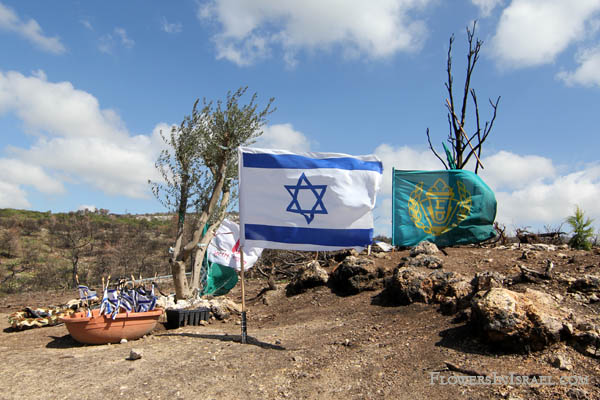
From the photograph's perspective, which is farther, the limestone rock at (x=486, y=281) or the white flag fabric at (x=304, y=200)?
the white flag fabric at (x=304, y=200)

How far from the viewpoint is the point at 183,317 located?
844cm

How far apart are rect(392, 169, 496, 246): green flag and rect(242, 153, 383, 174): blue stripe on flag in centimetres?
233

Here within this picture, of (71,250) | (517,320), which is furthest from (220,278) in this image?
(71,250)

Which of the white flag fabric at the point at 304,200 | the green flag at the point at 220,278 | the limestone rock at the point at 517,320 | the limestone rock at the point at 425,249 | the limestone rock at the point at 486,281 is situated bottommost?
the green flag at the point at 220,278

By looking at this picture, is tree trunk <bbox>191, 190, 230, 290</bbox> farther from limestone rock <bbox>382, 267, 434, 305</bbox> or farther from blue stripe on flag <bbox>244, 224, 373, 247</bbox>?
limestone rock <bbox>382, 267, 434, 305</bbox>

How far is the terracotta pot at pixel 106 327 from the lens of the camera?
6859 mm

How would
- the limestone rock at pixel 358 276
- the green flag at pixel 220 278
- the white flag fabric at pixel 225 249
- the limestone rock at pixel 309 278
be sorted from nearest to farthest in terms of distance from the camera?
the limestone rock at pixel 358 276
the limestone rock at pixel 309 278
the white flag fabric at pixel 225 249
the green flag at pixel 220 278

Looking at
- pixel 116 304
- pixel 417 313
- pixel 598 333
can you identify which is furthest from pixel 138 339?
pixel 598 333

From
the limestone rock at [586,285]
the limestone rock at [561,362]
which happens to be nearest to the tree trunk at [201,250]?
the limestone rock at [586,285]

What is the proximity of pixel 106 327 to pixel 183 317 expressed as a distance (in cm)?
176

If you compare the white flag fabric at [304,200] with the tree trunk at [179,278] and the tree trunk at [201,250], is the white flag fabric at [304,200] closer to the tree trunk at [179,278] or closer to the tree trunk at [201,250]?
the tree trunk at [179,278]

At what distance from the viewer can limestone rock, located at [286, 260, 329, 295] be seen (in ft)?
33.1

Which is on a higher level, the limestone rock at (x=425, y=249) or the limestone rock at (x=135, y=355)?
the limestone rock at (x=425, y=249)

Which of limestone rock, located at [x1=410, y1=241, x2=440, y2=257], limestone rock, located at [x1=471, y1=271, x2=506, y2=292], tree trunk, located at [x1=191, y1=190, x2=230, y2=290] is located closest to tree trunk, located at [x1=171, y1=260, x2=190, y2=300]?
tree trunk, located at [x1=191, y1=190, x2=230, y2=290]
